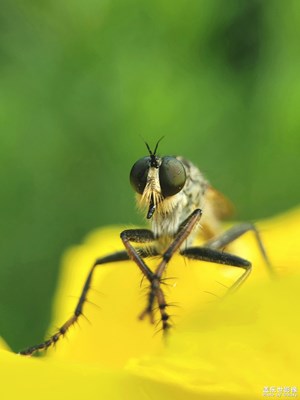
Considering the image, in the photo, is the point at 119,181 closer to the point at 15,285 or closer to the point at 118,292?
the point at 15,285

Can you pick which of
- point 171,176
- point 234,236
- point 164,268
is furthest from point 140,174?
point 234,236

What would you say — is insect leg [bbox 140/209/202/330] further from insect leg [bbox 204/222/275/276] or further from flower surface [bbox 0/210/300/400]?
insect leg [bbox 204/222/275/276]

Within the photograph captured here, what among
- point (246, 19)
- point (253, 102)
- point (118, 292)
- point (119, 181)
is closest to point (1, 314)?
point (119, 181)

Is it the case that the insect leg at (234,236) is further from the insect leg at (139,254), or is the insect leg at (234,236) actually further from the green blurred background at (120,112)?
the green blurred background at (120,112)

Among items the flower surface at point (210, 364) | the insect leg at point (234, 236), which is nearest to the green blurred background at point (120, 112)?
the insect leg at point (234, 236)

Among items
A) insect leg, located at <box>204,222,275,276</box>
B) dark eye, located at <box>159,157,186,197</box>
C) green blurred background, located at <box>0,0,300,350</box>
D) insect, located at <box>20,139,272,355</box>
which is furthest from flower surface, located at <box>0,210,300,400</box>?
green blurred background, located at <box>0,0,300,350</box>

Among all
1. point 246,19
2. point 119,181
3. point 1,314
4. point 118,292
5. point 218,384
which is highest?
point 246,19
